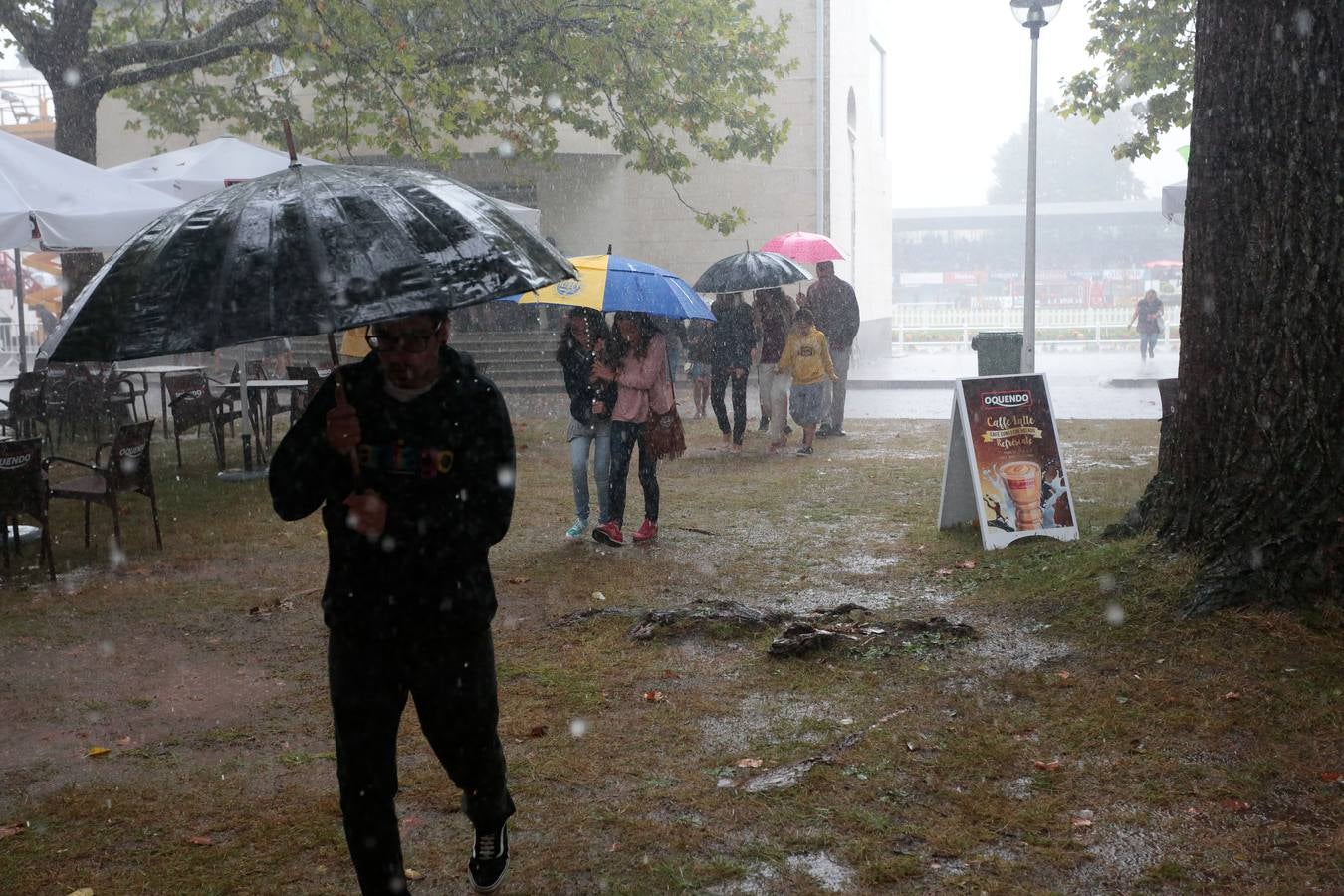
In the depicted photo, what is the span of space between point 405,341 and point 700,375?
1313cm

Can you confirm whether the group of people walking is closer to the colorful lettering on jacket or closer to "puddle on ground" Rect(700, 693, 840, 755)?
"puddle on ground" Rect(700, 693, 840, 755)

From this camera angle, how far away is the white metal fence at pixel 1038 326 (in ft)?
121

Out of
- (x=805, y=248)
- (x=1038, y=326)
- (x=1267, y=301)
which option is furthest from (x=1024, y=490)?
(x=1038, y=326)

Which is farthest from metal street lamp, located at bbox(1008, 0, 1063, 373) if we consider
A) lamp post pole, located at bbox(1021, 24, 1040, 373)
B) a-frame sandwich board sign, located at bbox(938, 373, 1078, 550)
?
a-frame sandwich board sign, located at bbox(938, 373, 1078, 550)

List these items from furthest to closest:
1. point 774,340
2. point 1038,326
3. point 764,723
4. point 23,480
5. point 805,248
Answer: point 1038,326, point 805,248, point 774,340, point 23,480, point 764,723

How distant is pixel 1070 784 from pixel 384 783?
7.89 ft

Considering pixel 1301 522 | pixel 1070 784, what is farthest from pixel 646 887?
pixel 1301 522

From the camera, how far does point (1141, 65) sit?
15523mm

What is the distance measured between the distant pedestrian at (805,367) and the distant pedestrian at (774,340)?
0.16m

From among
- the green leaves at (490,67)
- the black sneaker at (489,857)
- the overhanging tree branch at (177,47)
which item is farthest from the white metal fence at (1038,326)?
the black sneaker at (489,857)

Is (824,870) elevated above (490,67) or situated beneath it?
situated beneath

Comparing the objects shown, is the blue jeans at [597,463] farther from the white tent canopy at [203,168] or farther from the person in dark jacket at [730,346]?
the white tent canopy at [203,168]

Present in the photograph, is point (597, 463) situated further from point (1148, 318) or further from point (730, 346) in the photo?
point (1148, 318)

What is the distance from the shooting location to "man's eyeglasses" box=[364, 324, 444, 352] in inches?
118
